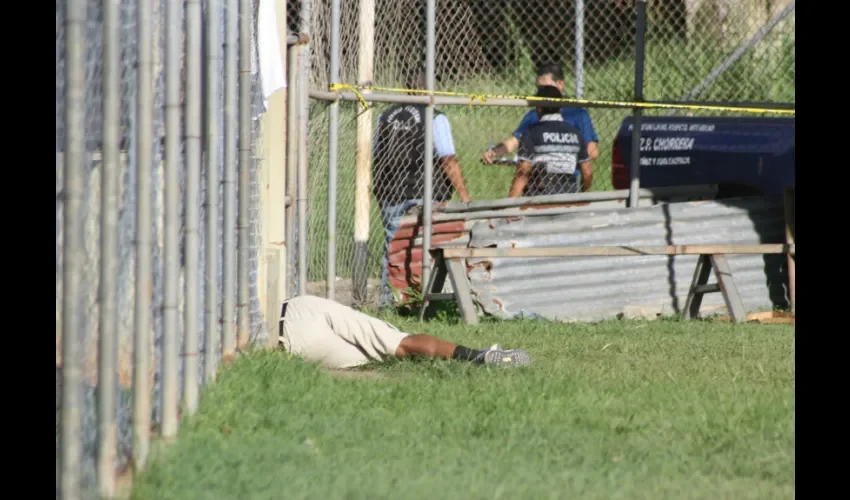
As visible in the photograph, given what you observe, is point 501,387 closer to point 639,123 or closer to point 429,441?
point 429,441

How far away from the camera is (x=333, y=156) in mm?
10781

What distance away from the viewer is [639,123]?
12133mm

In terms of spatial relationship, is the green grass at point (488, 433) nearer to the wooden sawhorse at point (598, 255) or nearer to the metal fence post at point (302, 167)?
the metal fence post at point (302, 167)

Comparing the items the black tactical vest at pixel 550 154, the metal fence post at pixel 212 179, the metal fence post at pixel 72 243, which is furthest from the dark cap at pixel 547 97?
the metal fence post at pixel 72 243

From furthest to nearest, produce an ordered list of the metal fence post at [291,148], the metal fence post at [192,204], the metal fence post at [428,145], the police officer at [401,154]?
the police officer at [401,154]
the metal fence post at [428,145]
the metal fence post at [291,148]
the metal fence post at [192,204]

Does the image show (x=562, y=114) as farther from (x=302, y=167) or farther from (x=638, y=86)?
(x=302, y=167)

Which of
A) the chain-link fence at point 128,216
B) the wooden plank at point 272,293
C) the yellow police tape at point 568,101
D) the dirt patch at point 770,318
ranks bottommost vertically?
the dirt patch at point 770,318

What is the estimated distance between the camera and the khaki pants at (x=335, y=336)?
782cm

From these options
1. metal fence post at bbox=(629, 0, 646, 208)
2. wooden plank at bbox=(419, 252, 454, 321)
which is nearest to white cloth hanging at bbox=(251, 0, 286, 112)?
wooden plank at bbox=(419, 252, 454, 321)

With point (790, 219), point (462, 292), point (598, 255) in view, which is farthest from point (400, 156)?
point (790, 219)

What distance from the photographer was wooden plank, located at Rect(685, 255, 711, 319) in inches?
434

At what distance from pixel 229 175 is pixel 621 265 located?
18.3 feet

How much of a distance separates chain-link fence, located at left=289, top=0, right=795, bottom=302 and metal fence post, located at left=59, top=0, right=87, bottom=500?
682 centimetres

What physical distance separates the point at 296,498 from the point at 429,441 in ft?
3.65
